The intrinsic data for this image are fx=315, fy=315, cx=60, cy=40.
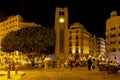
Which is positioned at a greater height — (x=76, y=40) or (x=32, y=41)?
(x=76, y=40)

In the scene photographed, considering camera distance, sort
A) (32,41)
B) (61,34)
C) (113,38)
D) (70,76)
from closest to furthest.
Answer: (70,76)
(32,41)
(61,34)
(113,38)

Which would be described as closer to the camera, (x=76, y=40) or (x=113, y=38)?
(x=113, y=38)

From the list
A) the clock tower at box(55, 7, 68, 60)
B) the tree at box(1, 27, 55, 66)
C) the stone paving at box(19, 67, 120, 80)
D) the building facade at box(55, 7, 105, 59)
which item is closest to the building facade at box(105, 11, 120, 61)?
the building facade at box(55, 7, 105, 59)

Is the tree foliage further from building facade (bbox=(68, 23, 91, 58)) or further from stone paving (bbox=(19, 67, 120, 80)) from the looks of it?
building facade (bbox=(68, 23, 91, 58))

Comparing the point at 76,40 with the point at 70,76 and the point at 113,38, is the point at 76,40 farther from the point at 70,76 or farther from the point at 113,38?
the point at 70,76

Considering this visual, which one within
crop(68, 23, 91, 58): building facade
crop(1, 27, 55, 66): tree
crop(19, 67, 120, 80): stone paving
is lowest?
crop(19, 67, 120, 80): stone paving

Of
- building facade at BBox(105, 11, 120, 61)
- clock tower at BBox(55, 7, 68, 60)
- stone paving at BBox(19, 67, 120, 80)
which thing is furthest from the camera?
building facade at BBox(105, 11, 120, 61)

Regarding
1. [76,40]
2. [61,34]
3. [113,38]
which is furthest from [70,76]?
[76,40]

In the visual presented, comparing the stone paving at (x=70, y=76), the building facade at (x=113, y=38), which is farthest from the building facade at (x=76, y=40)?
the stone paving at (x=70, y=76)

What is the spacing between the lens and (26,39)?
68.3 meters

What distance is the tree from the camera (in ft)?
222

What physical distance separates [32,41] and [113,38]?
39.1 m

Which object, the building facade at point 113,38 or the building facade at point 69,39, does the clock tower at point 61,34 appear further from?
the building facade at point 113,38

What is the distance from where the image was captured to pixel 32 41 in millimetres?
67812
